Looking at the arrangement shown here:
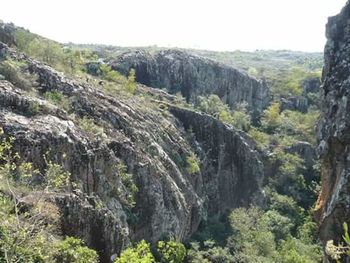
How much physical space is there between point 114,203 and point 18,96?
12.6 m

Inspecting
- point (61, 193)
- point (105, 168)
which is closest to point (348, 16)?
point (105, 168)

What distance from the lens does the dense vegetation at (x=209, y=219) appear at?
2388cm

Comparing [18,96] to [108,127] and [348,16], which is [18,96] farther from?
[348,16]

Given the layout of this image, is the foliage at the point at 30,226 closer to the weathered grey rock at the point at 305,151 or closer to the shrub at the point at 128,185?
the shrub at the point at 128,185

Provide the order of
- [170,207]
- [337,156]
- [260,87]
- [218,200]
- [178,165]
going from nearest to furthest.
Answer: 1. [337,156]
2. [170,207]
3. [178,165]
4. [218,200]
5. [260,87]

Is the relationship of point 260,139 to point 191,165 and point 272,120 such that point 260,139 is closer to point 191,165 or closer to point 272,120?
point 272,120

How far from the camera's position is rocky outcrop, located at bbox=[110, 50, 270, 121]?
120062mm

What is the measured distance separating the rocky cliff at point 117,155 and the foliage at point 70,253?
12.1ft

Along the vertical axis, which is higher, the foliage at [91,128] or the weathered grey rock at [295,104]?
the foliage at [91,128]

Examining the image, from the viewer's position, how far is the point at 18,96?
135 feet

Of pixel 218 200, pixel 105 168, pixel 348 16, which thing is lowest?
pixel 218 200

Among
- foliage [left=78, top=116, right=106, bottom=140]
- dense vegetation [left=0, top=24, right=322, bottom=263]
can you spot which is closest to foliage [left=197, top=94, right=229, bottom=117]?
dense vegetation [left=0, top=24, right=322, bottom=263]

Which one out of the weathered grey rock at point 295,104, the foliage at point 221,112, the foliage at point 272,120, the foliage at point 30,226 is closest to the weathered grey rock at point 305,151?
the foliage at point 221,112

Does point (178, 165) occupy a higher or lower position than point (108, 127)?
lower
